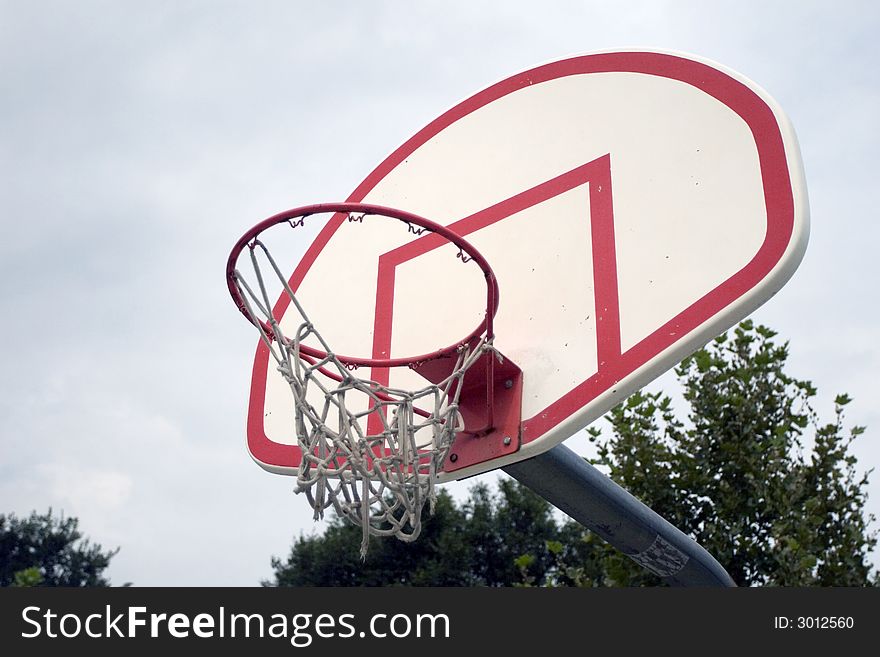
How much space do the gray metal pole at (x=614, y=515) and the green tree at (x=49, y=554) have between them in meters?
13.6

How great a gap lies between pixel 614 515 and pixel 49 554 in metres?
14.5

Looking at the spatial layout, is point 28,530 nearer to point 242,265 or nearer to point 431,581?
point 431,581

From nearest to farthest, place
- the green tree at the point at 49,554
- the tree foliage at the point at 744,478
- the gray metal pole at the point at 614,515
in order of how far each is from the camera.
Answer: the gray metal pole at the point at 614,515, the tree foliage at the point at 744,478, the green tree at the point at 49,554

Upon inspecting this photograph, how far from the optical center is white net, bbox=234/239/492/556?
7.11ft

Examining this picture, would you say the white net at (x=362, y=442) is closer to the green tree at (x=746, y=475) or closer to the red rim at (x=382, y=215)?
the red rim at (x=382, y=215)

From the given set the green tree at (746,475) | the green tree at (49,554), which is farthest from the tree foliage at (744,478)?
the green tree at (49,554)

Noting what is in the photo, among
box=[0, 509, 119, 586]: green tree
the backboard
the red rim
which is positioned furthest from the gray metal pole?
box=[0, 509, 119, 586]: green tree

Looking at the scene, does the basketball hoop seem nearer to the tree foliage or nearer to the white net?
the white net

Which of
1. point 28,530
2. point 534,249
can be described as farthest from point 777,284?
point 28,530

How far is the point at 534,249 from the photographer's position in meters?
2.55

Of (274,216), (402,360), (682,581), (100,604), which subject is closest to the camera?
(274,216)

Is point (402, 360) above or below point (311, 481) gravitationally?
above

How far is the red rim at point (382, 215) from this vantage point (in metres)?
2.13

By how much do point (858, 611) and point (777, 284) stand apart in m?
1.38
